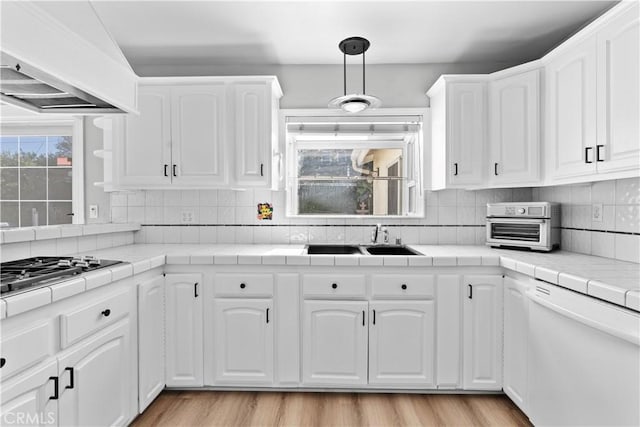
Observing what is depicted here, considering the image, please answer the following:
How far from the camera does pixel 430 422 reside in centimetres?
199

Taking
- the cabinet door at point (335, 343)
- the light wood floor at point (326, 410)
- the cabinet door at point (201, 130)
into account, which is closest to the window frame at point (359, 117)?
the cabinet door at point (201, 130)

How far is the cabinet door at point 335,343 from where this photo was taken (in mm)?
2229

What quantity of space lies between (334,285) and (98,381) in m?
1.30

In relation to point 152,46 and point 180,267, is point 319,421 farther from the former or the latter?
point 152,46

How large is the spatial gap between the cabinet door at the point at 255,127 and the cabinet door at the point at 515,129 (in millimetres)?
1592

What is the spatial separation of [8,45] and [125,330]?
1.33 m

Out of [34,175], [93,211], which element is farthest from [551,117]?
[34,175]

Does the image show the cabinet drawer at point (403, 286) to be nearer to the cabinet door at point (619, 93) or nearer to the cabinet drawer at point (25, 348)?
the cabinet door at point (619, 93)

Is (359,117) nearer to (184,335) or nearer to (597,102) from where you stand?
(597,102)

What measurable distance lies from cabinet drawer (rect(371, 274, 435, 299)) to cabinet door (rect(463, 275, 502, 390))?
235 millimetres

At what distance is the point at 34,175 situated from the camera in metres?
2.88

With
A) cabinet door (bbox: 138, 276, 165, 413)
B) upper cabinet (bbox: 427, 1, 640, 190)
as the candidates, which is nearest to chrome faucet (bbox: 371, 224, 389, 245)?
upper cabinet (bbox: 427, 1, 640, 190)

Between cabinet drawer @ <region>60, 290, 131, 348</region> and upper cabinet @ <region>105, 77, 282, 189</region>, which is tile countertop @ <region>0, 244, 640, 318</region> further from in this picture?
upper cabinet @ <region>105, 77, 282, 189</region>

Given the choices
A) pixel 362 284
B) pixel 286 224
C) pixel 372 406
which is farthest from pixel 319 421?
pixel 286 224
